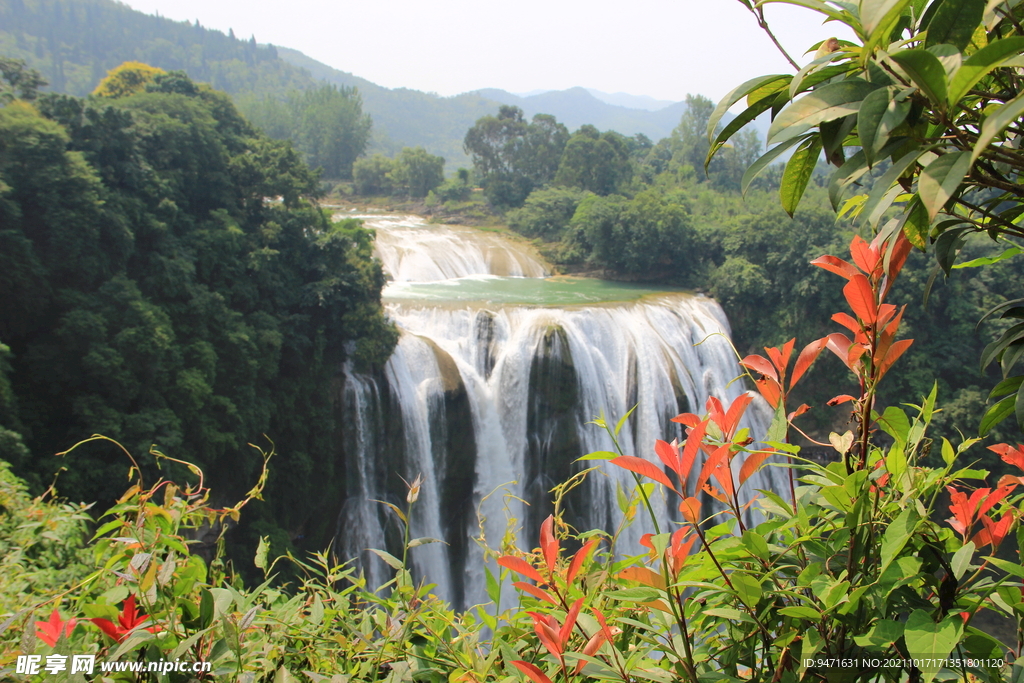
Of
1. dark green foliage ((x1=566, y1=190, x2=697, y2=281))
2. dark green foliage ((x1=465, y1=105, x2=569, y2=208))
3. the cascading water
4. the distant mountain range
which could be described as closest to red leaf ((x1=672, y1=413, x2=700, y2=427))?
the cascading water

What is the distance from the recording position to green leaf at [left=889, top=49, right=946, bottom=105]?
54 cm

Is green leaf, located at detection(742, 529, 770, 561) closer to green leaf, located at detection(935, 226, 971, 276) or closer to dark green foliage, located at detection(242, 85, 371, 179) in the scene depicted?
green leaf, located at detection(935, 226, 971, 276)

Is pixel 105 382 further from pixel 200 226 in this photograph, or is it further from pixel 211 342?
pixel 200 226

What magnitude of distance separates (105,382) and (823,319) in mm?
16329

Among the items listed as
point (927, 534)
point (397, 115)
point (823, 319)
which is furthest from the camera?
point (397, 115)

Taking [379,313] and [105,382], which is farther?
[379,313]

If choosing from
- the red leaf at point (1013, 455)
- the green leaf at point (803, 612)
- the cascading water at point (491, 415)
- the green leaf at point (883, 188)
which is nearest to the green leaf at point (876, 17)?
the green leaf at point (883, 188)

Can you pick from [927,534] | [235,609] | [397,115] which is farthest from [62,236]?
[397,115]

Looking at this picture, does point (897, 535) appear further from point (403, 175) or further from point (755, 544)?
point (403, 175)

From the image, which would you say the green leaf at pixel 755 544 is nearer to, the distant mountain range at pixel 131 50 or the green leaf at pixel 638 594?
the green leaf at pixel 638 594

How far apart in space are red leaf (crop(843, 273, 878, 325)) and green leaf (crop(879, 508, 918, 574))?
0.23 meters

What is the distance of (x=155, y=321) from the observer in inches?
335

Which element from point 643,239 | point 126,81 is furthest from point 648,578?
point 126,81

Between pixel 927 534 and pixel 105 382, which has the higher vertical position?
pixel 927 534
